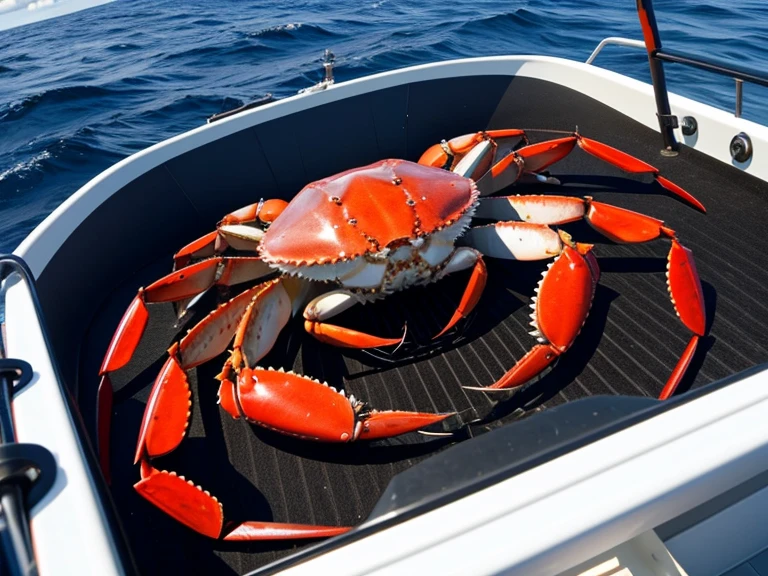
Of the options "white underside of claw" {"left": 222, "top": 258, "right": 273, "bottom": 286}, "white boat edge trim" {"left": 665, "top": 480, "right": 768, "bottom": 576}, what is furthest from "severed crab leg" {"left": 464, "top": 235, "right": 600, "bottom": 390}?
"white underside of claw" {"left": 222, "top": 258, "right": 273, "bottom": 286}

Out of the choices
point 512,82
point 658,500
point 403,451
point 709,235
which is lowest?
point 403,451

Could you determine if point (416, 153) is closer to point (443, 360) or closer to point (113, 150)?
point (443, 360)

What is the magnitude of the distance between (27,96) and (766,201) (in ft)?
34.5

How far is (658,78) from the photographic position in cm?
269

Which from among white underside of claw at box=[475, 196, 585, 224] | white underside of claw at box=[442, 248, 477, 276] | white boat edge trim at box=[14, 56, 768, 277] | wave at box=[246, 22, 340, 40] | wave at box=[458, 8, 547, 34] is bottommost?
white underside of claw at box=[442, 248, 477, 276]

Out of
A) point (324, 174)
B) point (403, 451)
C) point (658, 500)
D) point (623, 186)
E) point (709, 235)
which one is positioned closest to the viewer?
point (658, 500)

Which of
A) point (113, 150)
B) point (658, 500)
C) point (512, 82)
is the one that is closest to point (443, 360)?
point (658, 500)

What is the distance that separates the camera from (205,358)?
198 cm

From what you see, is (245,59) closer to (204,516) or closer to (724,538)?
(204,516)

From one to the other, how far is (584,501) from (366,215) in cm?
141

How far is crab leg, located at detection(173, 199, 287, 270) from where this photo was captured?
8.15ft

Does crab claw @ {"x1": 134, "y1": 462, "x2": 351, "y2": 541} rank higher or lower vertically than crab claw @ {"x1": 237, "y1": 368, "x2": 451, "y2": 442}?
lower

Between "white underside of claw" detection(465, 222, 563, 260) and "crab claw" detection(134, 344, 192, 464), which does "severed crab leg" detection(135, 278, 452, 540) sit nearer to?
"crab claw" detection(134, 344, 192, 464)

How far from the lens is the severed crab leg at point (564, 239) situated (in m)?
1.77
